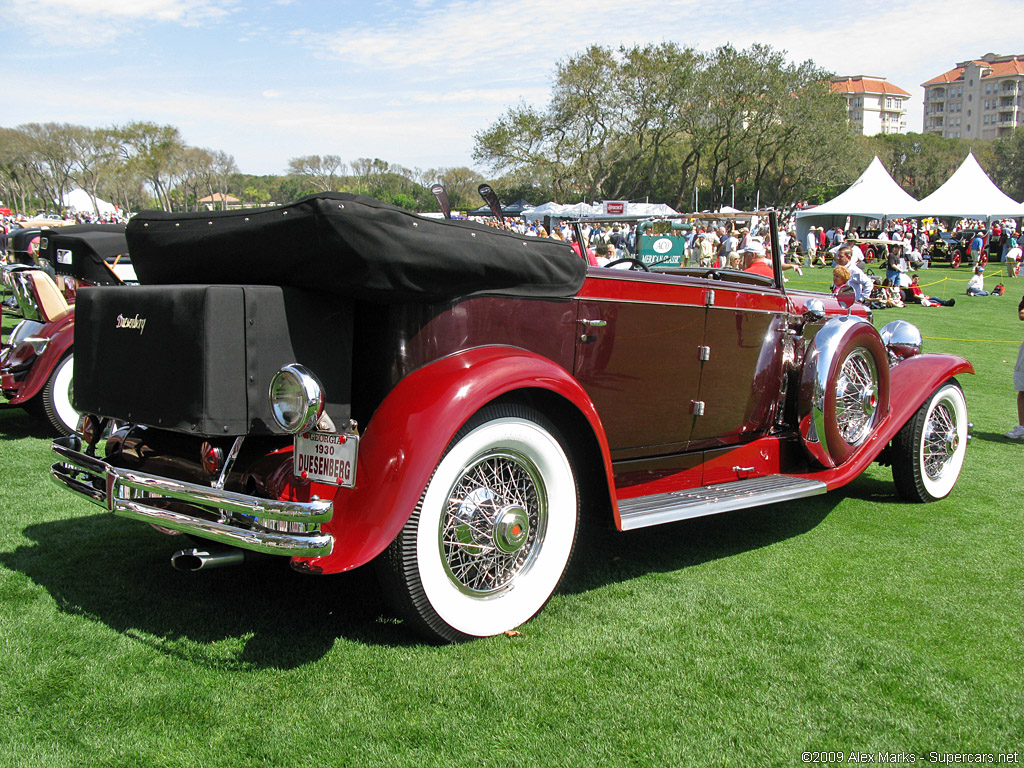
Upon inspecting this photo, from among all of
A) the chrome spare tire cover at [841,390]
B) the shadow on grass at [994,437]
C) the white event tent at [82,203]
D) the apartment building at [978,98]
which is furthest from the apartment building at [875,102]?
the chrome spare tire cover at [841,390]

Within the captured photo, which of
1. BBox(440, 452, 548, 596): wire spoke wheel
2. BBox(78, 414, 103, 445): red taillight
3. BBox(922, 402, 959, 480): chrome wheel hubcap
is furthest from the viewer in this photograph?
BBox(922, 402, 959, 480): chrome wheel hubcap

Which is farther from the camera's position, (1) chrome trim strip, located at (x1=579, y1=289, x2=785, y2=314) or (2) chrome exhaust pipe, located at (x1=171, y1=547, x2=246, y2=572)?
(1) chrome trim strip, located at (x1=579, y1=289, x2=785, y2=314)

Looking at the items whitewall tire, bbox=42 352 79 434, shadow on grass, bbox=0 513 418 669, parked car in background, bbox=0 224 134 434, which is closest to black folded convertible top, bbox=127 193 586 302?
shadow on grass, bbox=0 513 418 669

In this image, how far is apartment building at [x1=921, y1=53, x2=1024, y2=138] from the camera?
136625 millimetres

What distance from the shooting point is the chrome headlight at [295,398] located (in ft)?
7.98

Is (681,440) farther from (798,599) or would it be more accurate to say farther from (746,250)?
(746,250)

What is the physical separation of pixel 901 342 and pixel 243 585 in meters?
4.63

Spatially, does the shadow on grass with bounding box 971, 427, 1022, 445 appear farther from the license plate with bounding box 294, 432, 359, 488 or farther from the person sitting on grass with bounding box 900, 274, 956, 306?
the person sitting on grass with bounding box 900, 274, 956, 306

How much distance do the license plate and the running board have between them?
48.4 inches

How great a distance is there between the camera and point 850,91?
483 ft

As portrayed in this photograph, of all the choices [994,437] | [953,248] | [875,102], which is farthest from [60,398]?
[875,102]

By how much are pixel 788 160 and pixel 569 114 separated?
1456cm

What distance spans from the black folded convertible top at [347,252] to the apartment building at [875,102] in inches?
6418

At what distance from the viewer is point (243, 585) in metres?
3.33
